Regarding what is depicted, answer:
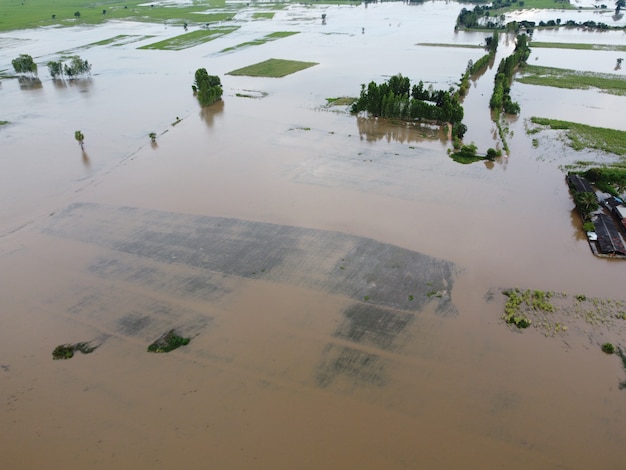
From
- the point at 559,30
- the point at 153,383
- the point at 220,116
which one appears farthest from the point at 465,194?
the point at 559,30

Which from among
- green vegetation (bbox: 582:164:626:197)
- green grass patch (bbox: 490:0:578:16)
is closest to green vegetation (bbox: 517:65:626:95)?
green vegetation (bbox: 582:164:626:197)

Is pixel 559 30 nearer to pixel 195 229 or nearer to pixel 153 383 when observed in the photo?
pixel 195 229

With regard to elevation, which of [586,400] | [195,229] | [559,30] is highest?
[559,30]

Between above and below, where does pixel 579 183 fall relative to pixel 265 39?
below

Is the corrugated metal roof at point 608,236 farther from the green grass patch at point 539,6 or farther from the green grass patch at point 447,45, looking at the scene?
the green grass patch at point 539,6

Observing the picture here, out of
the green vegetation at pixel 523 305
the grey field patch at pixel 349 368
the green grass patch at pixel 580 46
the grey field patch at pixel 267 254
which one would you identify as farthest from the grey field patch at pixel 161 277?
the green grass patch at pixel 580 46

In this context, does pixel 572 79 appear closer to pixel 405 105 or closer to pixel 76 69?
pixel 405 105

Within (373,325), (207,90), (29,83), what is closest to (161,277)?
(373,325)
